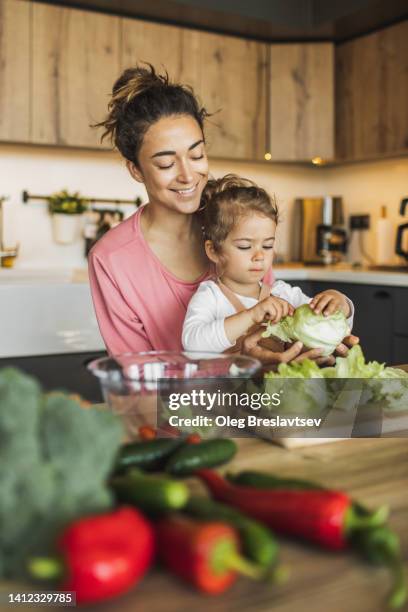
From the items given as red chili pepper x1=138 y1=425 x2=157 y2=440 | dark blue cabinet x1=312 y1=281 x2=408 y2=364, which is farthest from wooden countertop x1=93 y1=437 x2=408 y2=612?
dark blue cabinet x1=312 y1=281 x2=408 y2=364

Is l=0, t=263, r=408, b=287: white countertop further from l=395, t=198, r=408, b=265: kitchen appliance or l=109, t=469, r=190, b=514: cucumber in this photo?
l=109, t=469, r=190, b=514: cucumber

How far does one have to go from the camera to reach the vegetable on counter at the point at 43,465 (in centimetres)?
54

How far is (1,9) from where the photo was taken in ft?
10.9

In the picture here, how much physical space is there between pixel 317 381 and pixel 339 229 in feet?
11.5

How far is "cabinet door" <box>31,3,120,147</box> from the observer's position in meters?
3.45

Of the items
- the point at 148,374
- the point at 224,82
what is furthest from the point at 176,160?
the point at 224,82

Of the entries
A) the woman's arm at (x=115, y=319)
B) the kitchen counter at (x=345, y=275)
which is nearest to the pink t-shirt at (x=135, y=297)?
the woman's arm at (x=115, y=319)

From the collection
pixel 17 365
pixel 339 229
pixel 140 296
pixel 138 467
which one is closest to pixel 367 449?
pixel 138 467

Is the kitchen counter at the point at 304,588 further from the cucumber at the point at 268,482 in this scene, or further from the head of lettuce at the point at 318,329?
the head of lettuce at the point at 318,329

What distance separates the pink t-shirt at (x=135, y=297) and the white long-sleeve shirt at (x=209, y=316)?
4.8 inches

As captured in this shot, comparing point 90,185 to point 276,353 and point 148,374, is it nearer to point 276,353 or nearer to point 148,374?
point 276,353

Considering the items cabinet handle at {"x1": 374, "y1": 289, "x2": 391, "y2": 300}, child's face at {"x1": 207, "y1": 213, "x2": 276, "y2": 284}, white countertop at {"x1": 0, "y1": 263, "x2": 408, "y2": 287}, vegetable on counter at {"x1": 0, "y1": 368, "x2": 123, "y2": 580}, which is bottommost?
vegetable on counter at {"x1": 0, "y1": 368, "x2": 123, "y2": 580}

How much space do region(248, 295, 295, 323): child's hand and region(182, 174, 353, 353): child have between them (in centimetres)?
4

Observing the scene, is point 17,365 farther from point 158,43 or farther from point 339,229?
point 339,229
